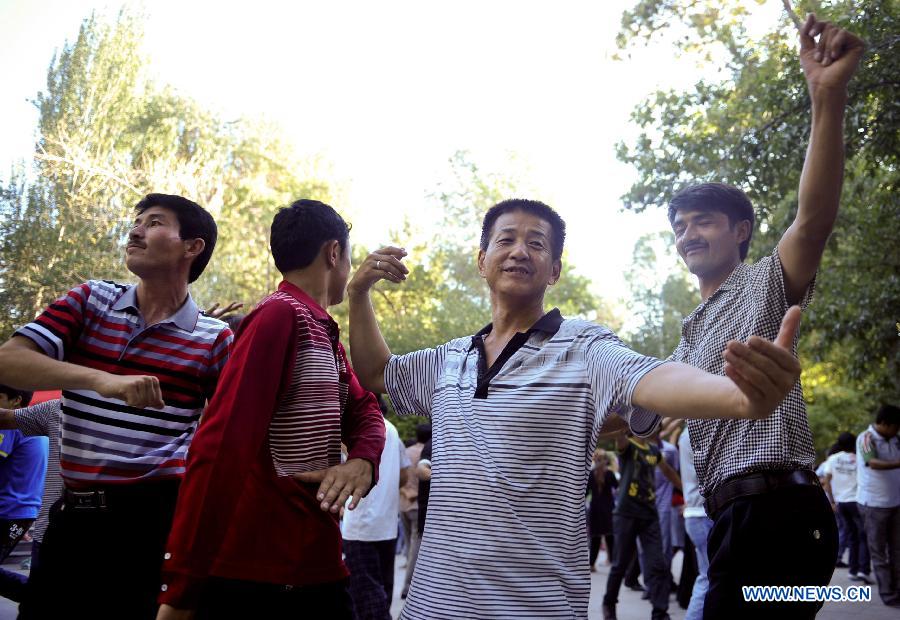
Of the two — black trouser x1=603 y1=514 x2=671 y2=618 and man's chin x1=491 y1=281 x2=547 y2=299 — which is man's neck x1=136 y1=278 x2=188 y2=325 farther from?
black trouser x1=603 y1=514 x2=671 y2=618

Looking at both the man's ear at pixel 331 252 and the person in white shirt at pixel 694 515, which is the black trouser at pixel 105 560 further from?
the person in white shirt at pixel 694 515

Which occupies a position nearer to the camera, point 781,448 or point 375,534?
point 781,448

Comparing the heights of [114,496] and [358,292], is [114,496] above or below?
below

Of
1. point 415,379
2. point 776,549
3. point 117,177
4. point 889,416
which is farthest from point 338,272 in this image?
point 117,177

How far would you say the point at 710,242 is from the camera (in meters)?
3.43

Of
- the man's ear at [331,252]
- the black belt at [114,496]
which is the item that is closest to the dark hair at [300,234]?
the man's ear at [331,252]

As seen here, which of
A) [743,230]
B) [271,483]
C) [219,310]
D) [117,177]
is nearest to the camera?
[271,483]

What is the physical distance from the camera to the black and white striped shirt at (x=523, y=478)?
2209 mm

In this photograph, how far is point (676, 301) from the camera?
42.2m

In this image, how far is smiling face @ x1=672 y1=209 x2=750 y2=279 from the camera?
11.2 feet

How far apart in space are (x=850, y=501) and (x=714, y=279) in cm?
1005

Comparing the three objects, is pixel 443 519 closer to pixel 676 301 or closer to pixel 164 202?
pixel 164 202

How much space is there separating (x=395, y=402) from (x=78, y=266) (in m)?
25.9

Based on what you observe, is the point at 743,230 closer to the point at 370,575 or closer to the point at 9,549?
the point at 370,575
